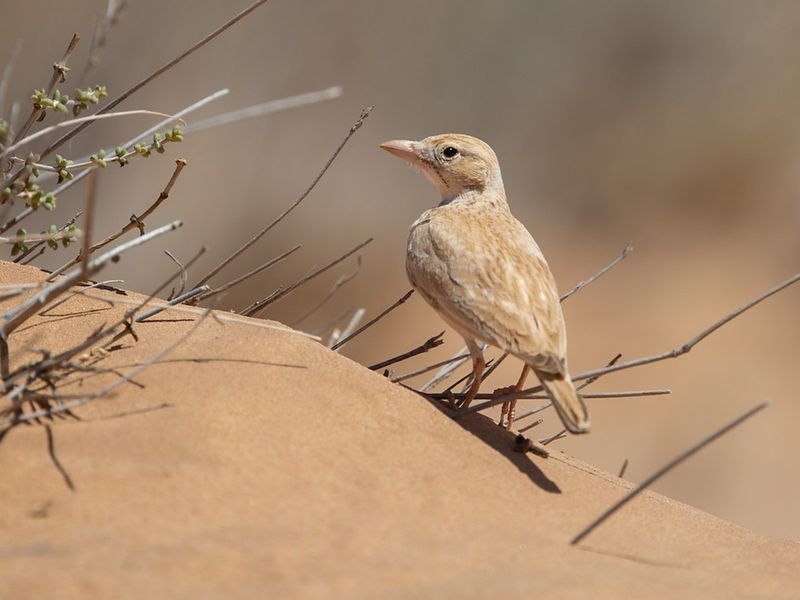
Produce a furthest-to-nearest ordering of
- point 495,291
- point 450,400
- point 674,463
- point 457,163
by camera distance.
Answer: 1. point 457,163
2. point 495,291
3. point 450,400
4. point 674,463

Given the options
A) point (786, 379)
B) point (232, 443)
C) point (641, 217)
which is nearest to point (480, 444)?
point (232, 443)

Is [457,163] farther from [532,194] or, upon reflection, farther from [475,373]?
[532,194]

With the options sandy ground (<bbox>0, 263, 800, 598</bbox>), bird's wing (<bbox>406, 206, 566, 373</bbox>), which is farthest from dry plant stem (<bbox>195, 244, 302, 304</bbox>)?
bird's wing (<bbox>406, 206, 566, 373</bbox>)

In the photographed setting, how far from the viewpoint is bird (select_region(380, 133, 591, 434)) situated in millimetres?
3453

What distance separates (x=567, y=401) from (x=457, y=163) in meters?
2.06

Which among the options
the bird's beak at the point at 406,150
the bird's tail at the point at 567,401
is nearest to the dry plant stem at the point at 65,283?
the bird's tail at the point at 567,401

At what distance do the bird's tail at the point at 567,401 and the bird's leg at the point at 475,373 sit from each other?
313mm

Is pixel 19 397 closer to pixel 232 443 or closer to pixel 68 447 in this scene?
pixel 68 447

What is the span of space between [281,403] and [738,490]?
28.4ft

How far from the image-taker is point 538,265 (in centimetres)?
409

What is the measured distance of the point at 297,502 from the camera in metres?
2.51

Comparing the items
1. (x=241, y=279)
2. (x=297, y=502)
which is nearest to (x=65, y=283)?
(x=297, y=502)

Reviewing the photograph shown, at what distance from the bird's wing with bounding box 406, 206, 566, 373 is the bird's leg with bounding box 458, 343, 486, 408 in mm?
102

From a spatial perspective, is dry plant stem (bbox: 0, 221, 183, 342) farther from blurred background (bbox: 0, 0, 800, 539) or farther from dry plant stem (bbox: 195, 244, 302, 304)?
blurred background (bbox: 0, 0, 800, 539)
